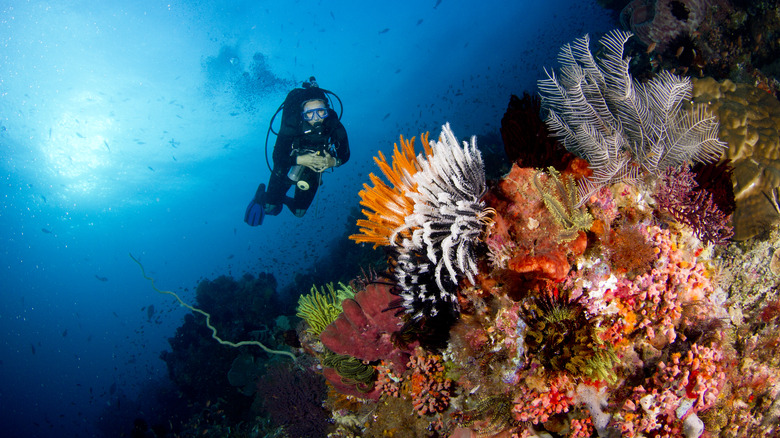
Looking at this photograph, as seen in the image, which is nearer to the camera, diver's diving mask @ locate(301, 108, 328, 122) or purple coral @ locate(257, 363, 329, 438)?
purple coral @ locate(257, 363, 329, 438)

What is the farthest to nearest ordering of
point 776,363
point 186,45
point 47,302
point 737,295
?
point 47,302
point 186,45
point 737,295
point 776,363

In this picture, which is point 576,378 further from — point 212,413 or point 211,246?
point 211,246

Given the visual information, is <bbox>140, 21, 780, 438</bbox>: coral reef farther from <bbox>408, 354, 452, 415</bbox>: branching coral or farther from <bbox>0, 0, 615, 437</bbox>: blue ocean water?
<bbox>0, 0, 615, 437</bbox>: blue ocean water

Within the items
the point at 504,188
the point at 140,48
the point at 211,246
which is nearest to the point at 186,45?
the point at 140,48

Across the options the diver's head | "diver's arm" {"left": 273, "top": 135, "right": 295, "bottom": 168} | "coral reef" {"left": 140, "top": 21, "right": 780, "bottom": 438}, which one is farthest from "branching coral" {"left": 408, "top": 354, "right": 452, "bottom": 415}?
"diver's arm" {"left": 273, "top": 135, "right": 295, "bottom": 168}

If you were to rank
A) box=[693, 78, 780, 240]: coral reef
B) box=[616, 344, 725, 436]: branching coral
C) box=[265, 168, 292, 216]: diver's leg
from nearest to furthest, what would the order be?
box=[616, 344, 725, 436]: branching coral, box=[693, 78, 780, 240]: coral reef, box=[265, 168, 292, 216]: diver's leg

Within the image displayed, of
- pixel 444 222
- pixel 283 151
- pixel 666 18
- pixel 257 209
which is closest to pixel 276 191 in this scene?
pixel 257 209

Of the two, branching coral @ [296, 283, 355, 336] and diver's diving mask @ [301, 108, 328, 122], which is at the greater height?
diver's diving mask @ [301, 108, 328, 122]

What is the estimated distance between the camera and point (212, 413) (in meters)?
11.2

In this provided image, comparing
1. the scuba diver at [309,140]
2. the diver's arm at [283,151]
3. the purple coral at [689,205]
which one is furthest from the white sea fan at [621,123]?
the diver's arm at [283,151]

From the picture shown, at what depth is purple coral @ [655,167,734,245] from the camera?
2.62 m

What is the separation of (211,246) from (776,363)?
105m

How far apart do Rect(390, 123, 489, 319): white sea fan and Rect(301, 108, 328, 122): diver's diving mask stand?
27.8 feet

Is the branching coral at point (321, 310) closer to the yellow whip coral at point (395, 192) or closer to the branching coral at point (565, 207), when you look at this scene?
the yellow whip coral at point (395, 192)
